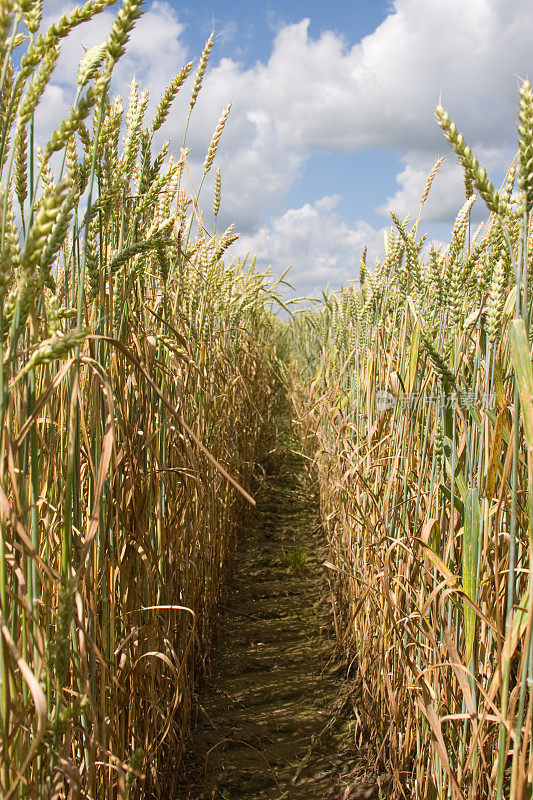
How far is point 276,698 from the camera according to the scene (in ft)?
6.57

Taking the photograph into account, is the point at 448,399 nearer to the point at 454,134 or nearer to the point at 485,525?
the point at 485,525

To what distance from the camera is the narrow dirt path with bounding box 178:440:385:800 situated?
1621 millimetres

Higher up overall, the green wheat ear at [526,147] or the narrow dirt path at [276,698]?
the green wheat ear at [526,147]

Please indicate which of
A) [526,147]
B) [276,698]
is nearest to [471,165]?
[526,147]

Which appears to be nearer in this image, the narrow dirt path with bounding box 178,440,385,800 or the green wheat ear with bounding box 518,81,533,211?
the green wheat ear with bounding box 518,81,533,211

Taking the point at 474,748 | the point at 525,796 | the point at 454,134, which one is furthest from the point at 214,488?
the point at 454,134

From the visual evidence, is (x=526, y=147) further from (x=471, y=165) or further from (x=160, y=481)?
(x=160, y=481)

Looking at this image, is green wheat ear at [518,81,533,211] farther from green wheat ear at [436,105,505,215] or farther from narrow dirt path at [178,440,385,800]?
narrow dirt path at [178,440,385,800]

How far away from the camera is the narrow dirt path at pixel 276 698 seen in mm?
1621

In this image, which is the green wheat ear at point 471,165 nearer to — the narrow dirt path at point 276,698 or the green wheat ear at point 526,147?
the green wheat ear at point 526,147

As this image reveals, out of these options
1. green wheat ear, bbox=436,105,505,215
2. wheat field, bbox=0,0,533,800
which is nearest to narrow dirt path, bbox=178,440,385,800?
wheat field, bbox=0,0,533,800

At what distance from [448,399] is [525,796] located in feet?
2.19

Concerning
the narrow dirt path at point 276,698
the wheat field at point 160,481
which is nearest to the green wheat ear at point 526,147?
the wheat field at point 160,481

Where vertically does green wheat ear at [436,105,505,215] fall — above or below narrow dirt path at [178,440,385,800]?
Result: above
